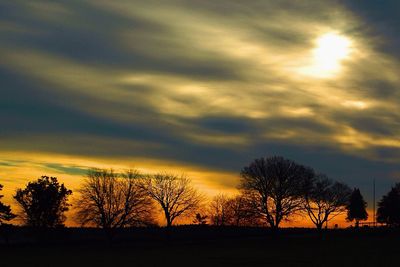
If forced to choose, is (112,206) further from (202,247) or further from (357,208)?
(357,208)

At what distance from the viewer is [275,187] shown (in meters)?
117

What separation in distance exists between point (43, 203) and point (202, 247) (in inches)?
1421

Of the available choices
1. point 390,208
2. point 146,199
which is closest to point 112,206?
point 146,199

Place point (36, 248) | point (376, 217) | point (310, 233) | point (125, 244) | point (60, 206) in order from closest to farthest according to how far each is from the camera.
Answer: point (36, 248) → point (125, 244) → point (60, 206) → point (310, 233) → point (376, 217)

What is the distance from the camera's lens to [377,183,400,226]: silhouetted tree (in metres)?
147

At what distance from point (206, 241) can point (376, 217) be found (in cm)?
7234

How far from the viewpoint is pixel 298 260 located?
6359 centimetres

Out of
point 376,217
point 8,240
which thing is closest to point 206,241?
point 8,240

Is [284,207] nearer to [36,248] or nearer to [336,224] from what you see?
[336,224]

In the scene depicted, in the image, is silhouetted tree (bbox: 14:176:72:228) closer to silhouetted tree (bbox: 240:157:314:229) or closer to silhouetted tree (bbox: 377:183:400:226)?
silhouetted tree (bbox: 240:157:314:229)

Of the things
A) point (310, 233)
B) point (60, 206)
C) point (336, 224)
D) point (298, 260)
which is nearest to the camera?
point (298, 260)

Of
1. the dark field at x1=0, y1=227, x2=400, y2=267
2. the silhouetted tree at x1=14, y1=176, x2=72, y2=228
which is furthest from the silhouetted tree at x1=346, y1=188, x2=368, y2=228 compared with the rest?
the silhouetted tree at x1=14, y1=176, x2=72, y2=228

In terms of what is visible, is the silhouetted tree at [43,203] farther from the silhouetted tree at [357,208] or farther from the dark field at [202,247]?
the silhouetted tree at [357,208]

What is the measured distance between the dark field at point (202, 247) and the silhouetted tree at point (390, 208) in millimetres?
26154
